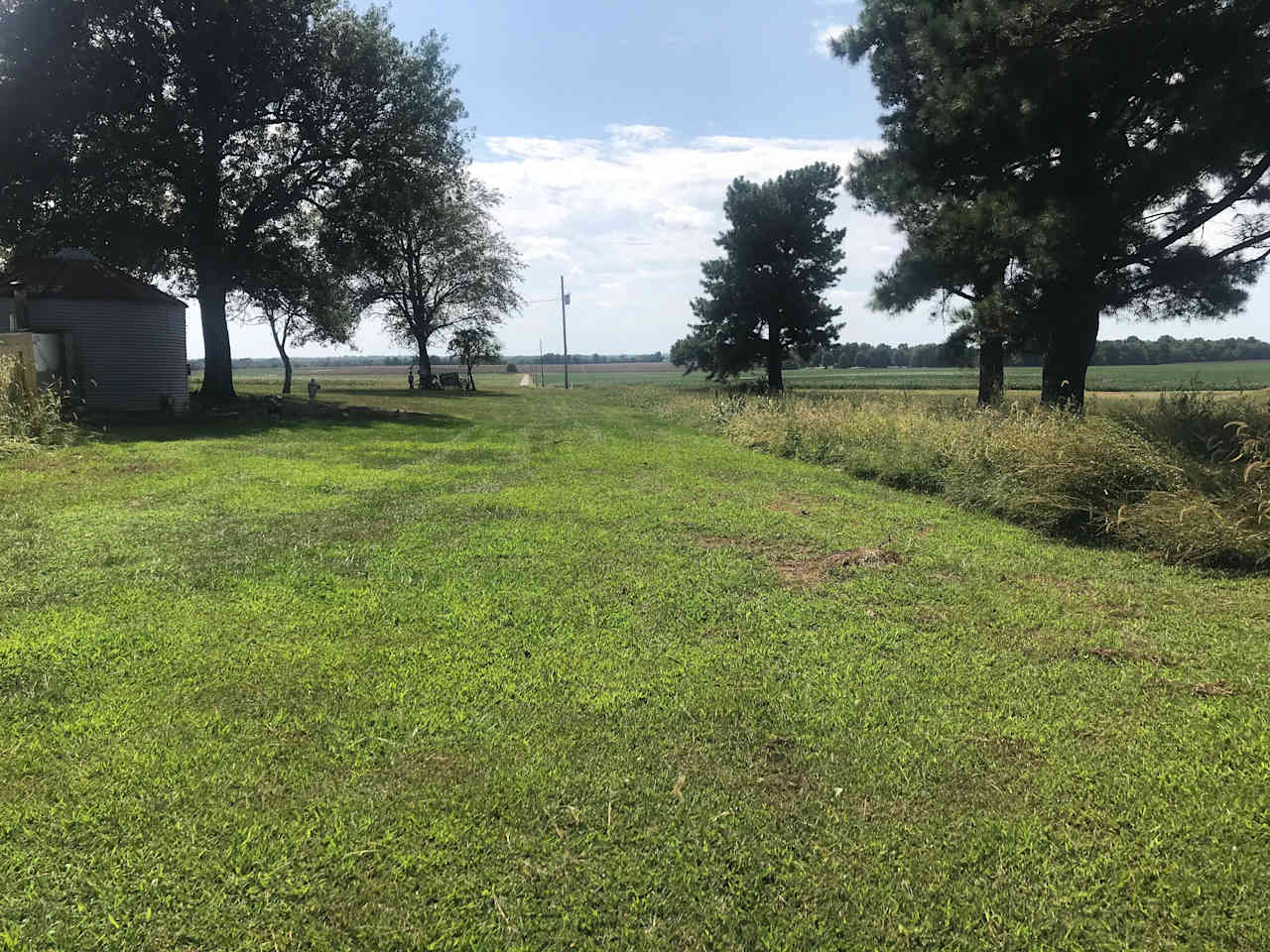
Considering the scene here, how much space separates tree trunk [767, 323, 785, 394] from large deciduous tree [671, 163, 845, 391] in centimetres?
5

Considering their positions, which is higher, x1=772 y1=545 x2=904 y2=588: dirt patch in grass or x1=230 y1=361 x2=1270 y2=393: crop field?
x1=230 y1=361 x2=1270 y2=393: crop field

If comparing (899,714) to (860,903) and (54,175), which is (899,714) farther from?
(54,175)

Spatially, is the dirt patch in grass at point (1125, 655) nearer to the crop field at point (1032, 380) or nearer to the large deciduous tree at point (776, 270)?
the crop field at point (1032, 380)

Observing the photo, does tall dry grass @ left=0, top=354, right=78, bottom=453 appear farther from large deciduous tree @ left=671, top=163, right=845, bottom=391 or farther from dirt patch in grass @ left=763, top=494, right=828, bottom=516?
large deciduous tree @ left=671, top=163, right=845, bottom=391

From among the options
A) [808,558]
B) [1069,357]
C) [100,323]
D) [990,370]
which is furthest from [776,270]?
[808,558]

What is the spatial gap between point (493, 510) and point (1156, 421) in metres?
8.49

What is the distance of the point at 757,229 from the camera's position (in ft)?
105

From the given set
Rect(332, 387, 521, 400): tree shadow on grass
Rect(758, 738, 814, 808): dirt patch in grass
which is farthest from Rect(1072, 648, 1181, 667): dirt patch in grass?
Rect(332, 387, 521, 400): tree shadow on grass

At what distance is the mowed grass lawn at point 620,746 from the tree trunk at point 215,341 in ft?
52.6

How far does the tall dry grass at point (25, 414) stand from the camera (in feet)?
34.7

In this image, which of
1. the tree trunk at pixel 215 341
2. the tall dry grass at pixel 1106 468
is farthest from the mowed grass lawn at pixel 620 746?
the tree trunk at pixel 215 341

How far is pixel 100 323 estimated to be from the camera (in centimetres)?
1766

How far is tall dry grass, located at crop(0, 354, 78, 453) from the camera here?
34.7 feet

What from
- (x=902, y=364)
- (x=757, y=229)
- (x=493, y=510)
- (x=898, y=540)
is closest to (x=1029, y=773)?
(x=898, y=540)
